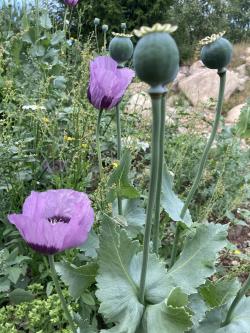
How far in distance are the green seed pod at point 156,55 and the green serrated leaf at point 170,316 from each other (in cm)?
40

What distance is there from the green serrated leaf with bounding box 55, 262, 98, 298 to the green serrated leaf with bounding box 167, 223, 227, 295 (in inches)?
6.6

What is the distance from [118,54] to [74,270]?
488 millimetres

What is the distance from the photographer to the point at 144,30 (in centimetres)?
66

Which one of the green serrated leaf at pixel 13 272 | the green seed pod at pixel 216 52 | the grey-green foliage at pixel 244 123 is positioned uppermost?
the green seed pod at pixel 216 52

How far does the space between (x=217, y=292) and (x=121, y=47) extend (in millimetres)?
595

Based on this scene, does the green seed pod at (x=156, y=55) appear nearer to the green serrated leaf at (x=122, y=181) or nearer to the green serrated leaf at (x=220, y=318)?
the green serrated leaf at (x=122, y=181)

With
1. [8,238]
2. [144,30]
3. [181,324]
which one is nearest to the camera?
[144,30]

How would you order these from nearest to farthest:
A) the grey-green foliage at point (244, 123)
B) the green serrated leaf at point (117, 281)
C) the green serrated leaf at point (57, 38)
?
the green serrated leaf at point (117, 281), the grey-green foliage at point (244, 123), the green serrated leaf at point (57, 38)

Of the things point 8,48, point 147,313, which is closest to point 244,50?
point 8,48

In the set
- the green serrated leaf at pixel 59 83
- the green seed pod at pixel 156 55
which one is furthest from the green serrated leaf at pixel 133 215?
the green serrated leaf at pixel 59 83

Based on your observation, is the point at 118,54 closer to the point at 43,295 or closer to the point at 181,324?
the point at 181,324

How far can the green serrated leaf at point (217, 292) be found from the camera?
120 cm

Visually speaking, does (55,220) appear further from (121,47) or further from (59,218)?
(121,47)

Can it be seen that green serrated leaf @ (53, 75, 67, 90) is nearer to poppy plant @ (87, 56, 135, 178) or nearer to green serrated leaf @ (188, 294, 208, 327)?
poppy plant @ (87, 56, 135, 178)
